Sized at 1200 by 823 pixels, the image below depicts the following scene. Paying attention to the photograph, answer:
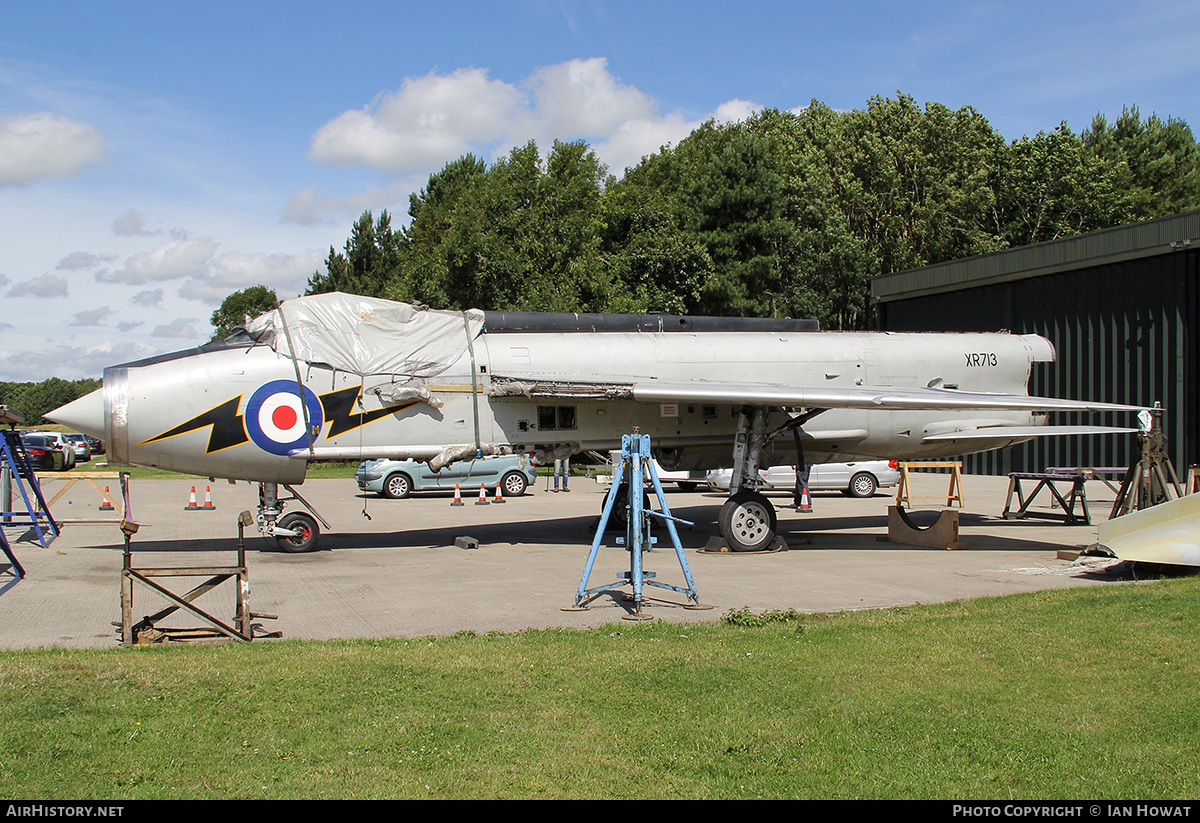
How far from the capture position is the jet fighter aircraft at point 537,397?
1253cm

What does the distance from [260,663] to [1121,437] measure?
28.9 meters

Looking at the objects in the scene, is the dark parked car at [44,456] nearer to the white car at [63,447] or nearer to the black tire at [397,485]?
the white car at [63,447]

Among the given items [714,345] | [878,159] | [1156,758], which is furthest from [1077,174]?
[1156,758]

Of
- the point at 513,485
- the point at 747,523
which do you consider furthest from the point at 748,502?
the point at 513,485

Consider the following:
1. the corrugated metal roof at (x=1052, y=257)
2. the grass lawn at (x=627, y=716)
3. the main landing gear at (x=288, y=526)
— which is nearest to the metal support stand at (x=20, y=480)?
the main landing gear at (x=288, y=526)

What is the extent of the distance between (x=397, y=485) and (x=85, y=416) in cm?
1427

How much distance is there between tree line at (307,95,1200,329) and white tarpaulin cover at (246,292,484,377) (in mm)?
24400

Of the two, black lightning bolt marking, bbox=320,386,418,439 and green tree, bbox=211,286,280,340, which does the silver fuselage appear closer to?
black lightning bolt marking, bbox=320,386,418,439

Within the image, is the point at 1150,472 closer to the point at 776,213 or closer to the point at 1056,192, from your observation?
the point at 776,213

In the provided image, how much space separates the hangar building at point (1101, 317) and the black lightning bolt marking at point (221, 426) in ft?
67.7

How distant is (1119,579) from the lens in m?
10.7

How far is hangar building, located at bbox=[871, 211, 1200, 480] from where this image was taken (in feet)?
86.9

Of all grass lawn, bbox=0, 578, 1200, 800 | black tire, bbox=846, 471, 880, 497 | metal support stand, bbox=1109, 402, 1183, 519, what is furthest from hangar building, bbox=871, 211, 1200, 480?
grass lawn, bbox=0, 578, 1200, 800
